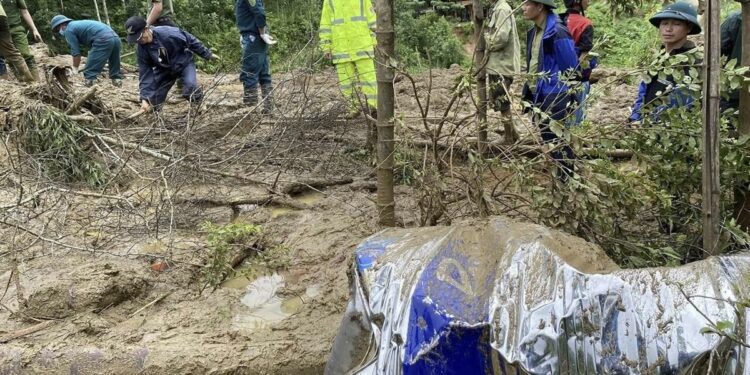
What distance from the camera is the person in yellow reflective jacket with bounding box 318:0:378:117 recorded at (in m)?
5.66

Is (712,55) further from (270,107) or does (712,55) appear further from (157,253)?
(270,107)

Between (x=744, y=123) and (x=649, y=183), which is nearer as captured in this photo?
(x=744, y=123)

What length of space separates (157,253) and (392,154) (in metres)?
1.71

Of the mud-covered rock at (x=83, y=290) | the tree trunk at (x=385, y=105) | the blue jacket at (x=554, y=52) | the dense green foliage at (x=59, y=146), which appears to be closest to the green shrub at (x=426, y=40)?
the dense green foliage at (x=59, y=146)

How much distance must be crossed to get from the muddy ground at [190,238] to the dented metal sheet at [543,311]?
2.27 ft

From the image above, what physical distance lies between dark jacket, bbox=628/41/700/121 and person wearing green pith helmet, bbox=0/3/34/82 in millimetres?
7107

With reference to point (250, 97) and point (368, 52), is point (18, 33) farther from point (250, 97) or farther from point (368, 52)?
point (368, 52)

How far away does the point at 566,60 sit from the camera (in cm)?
409

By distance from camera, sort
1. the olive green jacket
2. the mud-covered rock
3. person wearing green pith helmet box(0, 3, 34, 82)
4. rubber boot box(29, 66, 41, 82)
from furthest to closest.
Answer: rubber boot box(29, 66, 41, 82)
person wearing green pith helmet box(0, 3, 34, 82)
the olive green jacket
the mud-covered rock

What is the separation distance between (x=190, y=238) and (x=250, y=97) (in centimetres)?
277

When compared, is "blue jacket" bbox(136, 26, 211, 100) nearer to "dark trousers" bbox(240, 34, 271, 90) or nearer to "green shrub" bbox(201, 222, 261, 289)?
"dark trousers" bbox(240, 34, 271, 90)

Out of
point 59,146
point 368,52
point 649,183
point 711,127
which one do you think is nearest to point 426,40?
point 368,52

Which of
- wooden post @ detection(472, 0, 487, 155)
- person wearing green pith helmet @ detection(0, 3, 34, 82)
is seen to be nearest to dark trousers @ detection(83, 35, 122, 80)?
person wearing green pith helmet @ detection(0, 3, 34, 82)

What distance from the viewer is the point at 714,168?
236 centimetres
